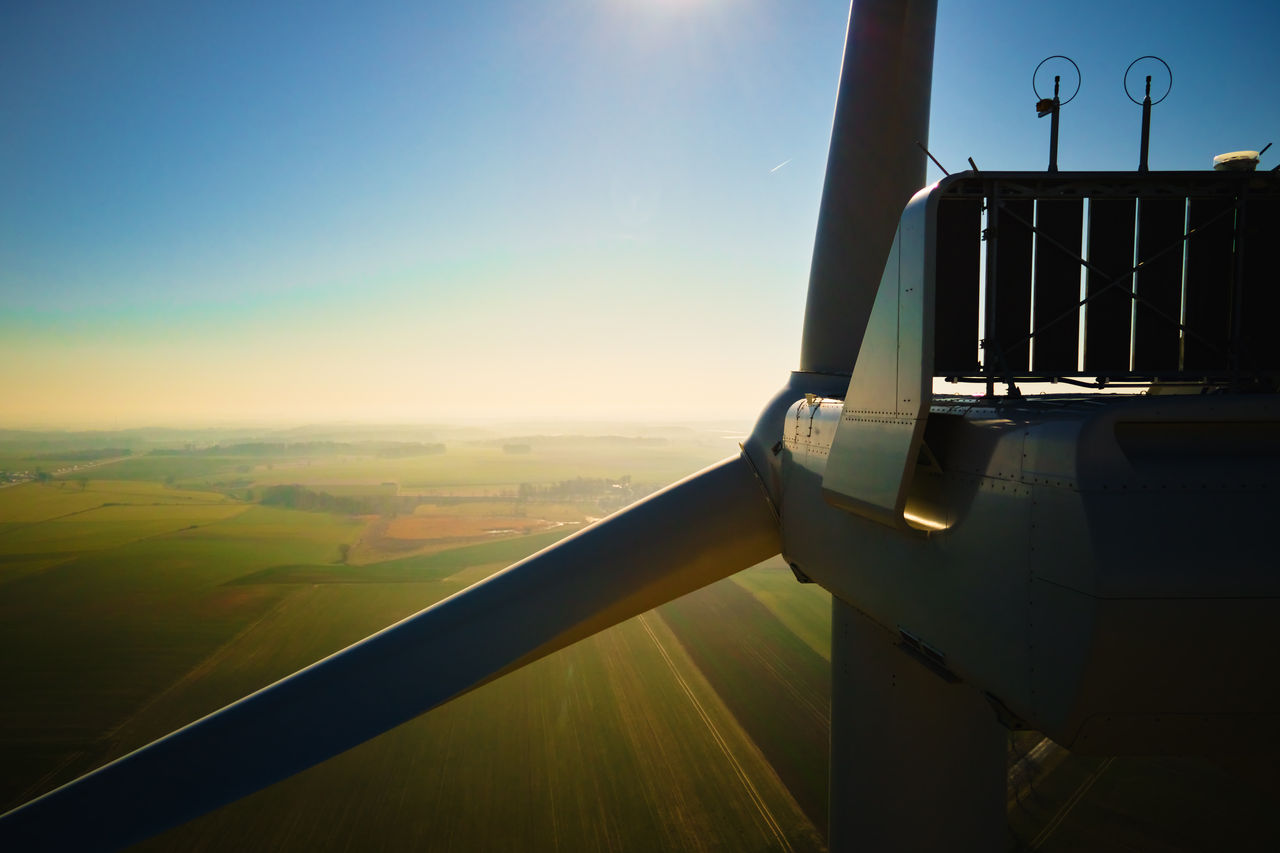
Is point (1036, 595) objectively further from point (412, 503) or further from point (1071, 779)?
point (412, 503)

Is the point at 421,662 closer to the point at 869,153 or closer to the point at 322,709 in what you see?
the point at 322,709

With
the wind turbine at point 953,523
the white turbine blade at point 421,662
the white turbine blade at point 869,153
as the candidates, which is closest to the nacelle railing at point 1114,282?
the wind turbine at point 953,523

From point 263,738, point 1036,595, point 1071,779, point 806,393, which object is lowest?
point 1071,779

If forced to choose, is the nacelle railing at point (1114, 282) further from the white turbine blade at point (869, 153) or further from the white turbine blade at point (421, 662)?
the white turbine blade at point (421, 662)

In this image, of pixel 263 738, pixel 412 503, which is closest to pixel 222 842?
pixel 263 738

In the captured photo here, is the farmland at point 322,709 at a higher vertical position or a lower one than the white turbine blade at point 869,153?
lower
